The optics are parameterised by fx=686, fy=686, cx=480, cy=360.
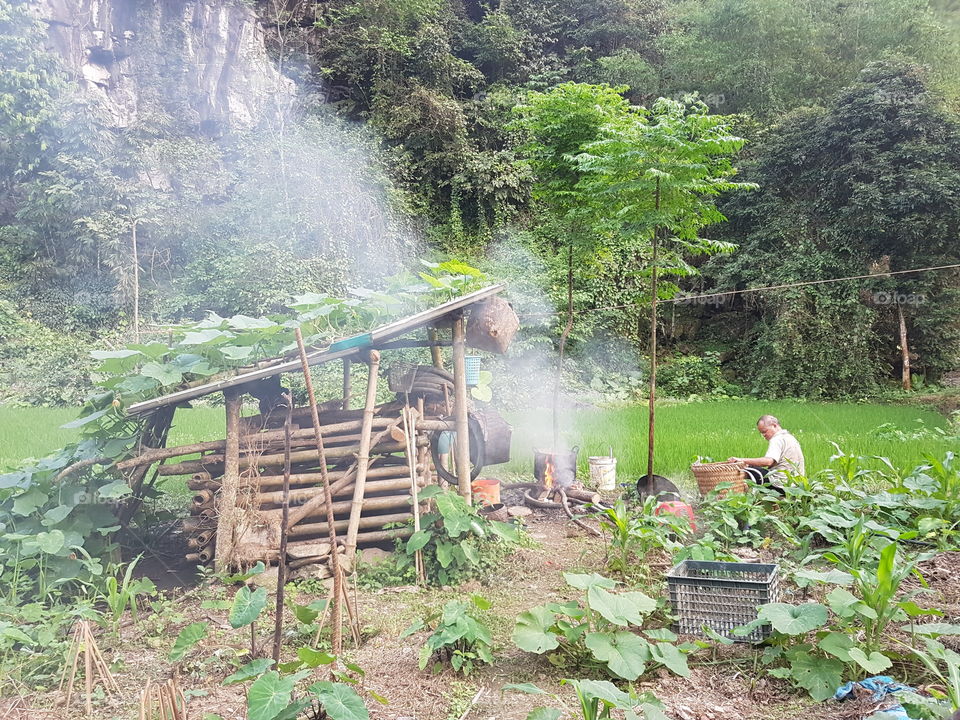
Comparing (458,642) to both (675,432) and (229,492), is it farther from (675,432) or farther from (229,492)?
(675,432)

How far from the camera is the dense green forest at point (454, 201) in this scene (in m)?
14.2

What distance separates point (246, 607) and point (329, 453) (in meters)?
2.04

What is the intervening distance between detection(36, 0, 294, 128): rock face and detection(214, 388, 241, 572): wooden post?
533 inches

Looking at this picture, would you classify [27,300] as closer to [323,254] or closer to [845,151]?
[323,254]

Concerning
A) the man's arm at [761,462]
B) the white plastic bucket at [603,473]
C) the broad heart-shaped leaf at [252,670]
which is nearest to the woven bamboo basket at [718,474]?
the man's arm at [761,462]

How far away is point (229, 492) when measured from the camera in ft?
14.3

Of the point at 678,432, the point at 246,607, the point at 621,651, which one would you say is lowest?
the point at 678,432

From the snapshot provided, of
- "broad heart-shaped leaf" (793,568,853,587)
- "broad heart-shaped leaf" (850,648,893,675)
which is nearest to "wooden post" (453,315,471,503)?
"broad heart-shaped leaf" (793,568,853,587)

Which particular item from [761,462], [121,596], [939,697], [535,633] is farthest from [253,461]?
[761,462]

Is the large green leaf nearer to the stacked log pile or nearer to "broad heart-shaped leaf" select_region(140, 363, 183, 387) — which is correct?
the stacked log pile

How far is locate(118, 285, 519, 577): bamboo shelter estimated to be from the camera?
428cm

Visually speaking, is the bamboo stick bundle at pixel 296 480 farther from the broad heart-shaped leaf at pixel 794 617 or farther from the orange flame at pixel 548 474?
the broad heart-shaped leaf at pixel 794 617

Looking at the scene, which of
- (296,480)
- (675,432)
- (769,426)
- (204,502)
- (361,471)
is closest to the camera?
(361,471)

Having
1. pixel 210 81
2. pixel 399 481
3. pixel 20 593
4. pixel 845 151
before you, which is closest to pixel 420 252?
pixel 210 81
